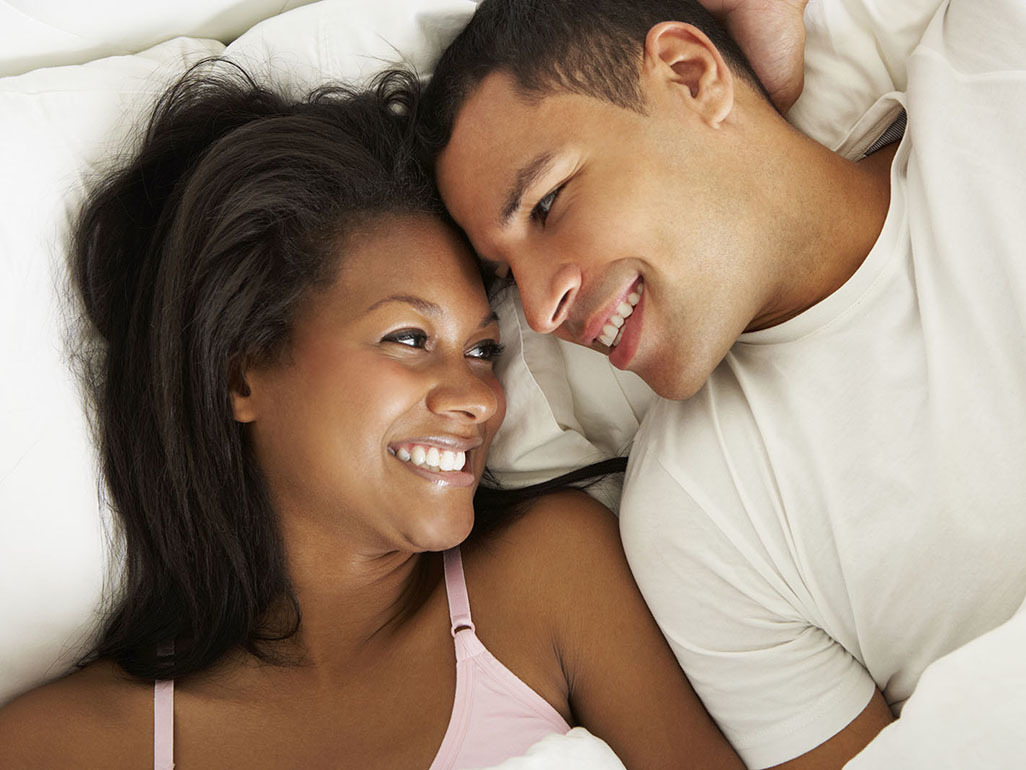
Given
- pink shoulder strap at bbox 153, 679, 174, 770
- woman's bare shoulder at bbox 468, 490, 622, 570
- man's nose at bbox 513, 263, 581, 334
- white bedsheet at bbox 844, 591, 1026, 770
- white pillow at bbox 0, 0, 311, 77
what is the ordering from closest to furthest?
1. white bedsheet at bbox 844, 591, 1026, 770
2. man's nose at bbox 513, 263, 581, 334
3. pink shoulder strap at bbox 153, 679, 174, 770
4. woman's bare shoulder at bbox 468, 490, 622, 570
5. white pillow at bbox 0, 0, 311, 77

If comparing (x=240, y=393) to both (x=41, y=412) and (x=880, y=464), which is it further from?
(x=880, y=464)

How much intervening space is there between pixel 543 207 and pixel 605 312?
20cm

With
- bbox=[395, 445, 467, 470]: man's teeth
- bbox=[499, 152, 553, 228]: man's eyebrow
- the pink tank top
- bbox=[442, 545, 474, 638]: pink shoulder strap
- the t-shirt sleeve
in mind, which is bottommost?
the pink tank top

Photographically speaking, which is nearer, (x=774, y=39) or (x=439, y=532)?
(x=439, y=532)

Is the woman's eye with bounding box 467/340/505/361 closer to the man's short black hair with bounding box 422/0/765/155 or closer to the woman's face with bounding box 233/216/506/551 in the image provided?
the woman's face with bounding box 233/216/506/551

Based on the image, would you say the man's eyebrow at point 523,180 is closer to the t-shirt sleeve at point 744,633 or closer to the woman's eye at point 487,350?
the woman's eye at point 487,350

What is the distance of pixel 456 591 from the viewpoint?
1.67 meters

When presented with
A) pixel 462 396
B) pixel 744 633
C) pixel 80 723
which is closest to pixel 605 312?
pixel 462 396

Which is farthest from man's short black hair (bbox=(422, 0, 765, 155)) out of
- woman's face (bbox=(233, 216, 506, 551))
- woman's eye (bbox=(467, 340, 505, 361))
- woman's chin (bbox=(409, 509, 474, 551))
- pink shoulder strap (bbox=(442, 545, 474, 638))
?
pink shoulder strap (bbox=(442, 545, 474, 638))

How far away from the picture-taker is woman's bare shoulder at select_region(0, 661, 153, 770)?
150 cm

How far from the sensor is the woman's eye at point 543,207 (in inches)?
58.2

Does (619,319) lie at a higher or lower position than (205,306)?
higher

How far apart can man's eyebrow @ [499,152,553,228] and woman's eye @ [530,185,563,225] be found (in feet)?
0.12

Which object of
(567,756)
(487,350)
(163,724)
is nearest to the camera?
(567,756)
